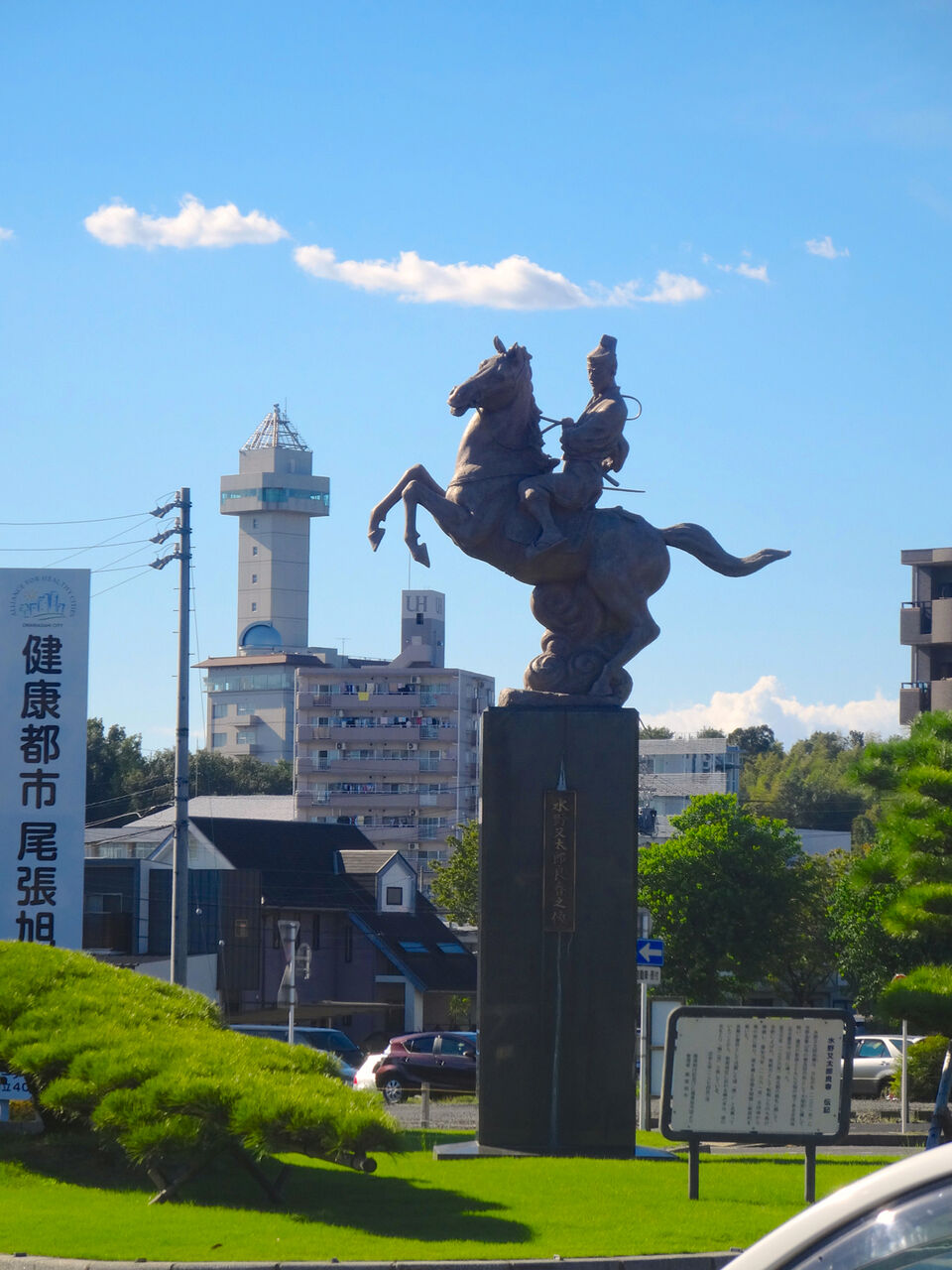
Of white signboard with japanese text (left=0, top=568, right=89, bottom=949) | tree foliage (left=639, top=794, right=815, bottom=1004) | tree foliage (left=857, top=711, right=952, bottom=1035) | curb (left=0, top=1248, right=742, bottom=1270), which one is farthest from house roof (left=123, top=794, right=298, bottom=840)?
curb (left=0, top=1248, right=742, bottom=1270)

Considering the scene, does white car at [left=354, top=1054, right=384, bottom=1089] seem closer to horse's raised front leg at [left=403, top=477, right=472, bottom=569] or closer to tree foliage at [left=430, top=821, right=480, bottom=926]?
horse's raised front leg at [left=403, top=477, right=472, bottom=569]

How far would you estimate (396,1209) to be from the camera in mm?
9367

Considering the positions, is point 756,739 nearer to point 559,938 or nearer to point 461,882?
point 461,882

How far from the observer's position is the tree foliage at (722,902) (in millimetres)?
41812

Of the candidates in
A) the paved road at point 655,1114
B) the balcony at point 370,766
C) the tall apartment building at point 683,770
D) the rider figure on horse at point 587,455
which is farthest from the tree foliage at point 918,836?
the balcony at point 370,766

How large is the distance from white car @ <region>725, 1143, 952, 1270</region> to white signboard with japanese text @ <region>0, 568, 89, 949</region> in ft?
58.4

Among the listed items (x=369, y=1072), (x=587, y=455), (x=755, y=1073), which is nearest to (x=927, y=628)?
(x=369, y=1072)

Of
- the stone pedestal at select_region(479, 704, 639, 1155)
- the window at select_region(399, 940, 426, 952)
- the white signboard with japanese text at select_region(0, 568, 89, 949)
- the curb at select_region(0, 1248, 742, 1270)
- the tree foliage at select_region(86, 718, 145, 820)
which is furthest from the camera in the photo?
the tree foliage at select_region(86, 718, 145, 820)

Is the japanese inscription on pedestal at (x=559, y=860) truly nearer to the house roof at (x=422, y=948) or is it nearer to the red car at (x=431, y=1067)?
the red car at (x=431, y=1067)

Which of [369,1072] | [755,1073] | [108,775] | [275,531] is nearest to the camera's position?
[755,1073]

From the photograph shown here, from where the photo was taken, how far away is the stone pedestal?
39.5 feet

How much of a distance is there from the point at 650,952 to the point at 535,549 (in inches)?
354

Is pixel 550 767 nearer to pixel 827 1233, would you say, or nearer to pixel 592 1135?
pixel 592 1135

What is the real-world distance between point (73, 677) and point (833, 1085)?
41.9 ft
